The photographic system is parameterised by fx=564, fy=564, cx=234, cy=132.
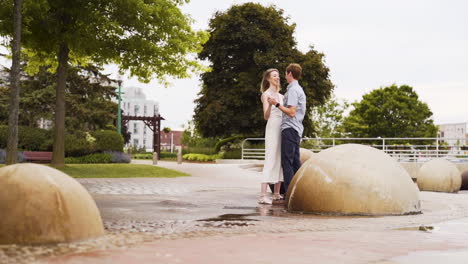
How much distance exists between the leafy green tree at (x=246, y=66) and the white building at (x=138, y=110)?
303 ft

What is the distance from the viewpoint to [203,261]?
3.86 m

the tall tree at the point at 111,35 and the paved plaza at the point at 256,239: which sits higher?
the tall tree at the point at 111,35

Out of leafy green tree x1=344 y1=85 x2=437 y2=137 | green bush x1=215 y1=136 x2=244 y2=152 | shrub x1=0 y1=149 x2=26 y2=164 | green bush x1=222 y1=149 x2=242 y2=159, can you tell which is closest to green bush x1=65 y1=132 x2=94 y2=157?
shrub x1=0 y1=149 x2=26 y2=164

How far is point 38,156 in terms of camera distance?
27.1 metres

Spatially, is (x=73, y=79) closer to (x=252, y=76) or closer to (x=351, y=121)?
(x=252, y=76)

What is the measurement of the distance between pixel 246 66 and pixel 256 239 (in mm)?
38511

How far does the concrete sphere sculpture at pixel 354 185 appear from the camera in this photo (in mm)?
7008

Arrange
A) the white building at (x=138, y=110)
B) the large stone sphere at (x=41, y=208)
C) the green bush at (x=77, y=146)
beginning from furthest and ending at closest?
the white building at (x=138, y=110) → the green bush at (x=77, y=146) → the large stone sphere at (x=41, y=208)

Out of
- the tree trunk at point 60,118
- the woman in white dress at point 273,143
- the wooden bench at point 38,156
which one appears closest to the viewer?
the woman in white dress at point 273,143

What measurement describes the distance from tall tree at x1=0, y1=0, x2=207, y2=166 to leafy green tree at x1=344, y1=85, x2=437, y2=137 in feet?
141

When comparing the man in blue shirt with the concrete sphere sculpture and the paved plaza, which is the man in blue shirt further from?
the concrete sphere sculpture

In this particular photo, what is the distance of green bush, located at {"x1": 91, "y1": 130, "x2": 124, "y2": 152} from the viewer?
2882cm

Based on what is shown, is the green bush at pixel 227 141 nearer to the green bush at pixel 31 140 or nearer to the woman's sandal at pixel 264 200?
the green bush at pixel 31 140

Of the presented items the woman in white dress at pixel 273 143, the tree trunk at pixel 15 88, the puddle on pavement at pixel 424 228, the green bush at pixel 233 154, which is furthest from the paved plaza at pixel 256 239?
the green bush at pixel 233 154
